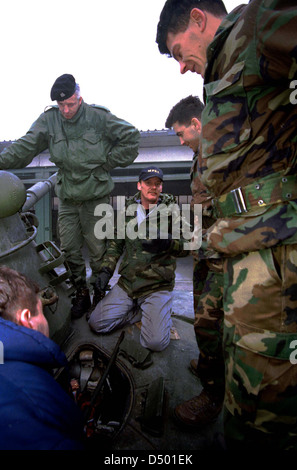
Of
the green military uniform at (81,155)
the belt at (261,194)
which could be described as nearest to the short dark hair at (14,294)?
the belt at (261,194)

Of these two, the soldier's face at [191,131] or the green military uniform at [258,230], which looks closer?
the green military uniform at [258,230]

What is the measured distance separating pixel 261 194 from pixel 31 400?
42.3 inches

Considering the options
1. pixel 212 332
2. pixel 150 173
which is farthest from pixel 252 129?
pixel 150 173

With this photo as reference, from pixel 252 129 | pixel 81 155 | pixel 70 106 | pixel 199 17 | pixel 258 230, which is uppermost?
pixel 199 17

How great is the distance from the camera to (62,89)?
9.70 ft

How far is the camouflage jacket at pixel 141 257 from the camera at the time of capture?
293cm

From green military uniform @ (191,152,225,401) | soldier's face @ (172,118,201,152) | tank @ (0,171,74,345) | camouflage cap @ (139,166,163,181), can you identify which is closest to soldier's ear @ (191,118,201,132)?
soldier's face @ (172,118,201,152)

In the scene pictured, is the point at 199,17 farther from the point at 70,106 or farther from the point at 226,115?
the point at 70,106

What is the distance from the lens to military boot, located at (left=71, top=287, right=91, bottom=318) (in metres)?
2.86

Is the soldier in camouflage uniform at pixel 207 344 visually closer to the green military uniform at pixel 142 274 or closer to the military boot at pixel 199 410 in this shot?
the military boot at pixel 199 410

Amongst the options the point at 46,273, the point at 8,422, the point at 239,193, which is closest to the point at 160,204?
the point at 46,273

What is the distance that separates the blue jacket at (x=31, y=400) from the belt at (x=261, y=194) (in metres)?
0.93

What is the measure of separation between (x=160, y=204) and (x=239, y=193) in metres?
2.01

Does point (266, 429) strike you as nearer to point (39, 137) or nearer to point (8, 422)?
point (8, 422)
